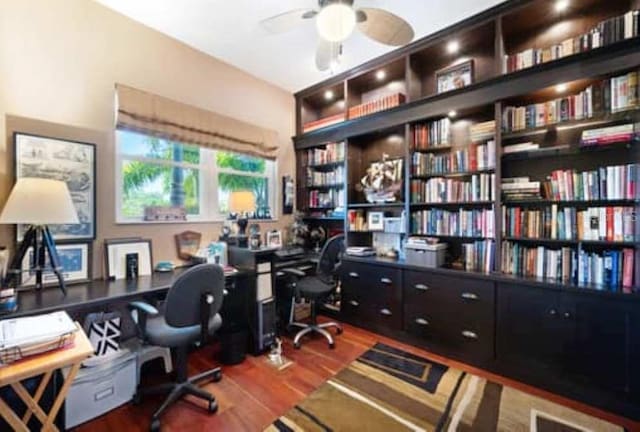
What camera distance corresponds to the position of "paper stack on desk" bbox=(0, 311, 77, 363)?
1.10 metres

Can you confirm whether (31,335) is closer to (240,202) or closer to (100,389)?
(100,389)

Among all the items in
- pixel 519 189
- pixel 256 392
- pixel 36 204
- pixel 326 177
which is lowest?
pixel 256 392

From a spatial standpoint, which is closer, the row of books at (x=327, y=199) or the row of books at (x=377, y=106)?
the row of books at (x=377, y=106)

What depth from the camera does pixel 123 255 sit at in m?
2.38

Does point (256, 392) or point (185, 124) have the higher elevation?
point (185, 124)

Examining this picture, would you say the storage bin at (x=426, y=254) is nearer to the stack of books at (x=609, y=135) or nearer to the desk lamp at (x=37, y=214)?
the stack of books at (x=609, y=135)

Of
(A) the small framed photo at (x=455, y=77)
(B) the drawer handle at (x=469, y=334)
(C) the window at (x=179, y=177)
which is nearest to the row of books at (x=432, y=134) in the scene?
(A) the small framed photo at (x=455, y=77)

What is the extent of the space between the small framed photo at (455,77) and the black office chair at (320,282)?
5.69 feet

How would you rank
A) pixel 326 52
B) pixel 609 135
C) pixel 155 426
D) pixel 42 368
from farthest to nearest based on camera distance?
pixel 326 52 < pixel 609 135 < pixel 155 426 < pixel 42 368

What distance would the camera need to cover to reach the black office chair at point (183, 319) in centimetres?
171

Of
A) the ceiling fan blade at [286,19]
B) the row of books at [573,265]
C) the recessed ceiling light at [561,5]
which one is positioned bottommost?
the row of books at [573,265]

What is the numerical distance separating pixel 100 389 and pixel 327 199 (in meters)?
2.81

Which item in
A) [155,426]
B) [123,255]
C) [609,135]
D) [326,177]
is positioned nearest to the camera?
[155,426]

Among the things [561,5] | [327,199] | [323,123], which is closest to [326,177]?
[327,199]
